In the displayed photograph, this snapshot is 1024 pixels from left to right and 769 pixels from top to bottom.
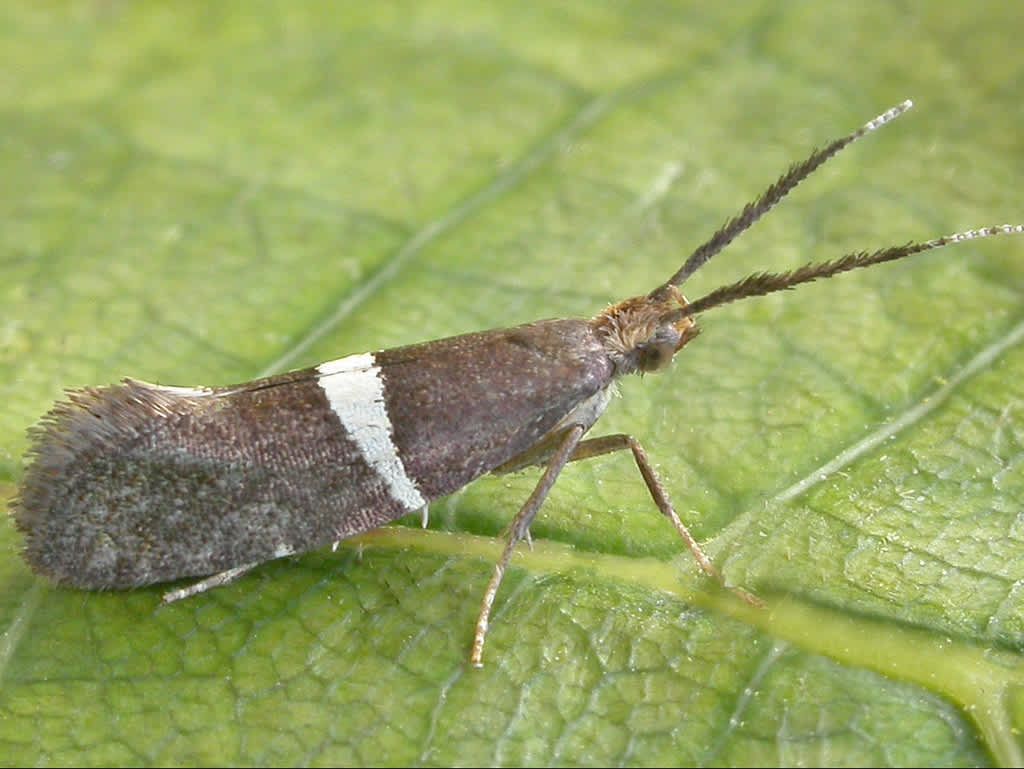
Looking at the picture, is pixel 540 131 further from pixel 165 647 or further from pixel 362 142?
pixel 165 647

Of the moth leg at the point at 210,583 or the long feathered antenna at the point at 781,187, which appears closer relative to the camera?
the long feathered antenna at the point at 781,187

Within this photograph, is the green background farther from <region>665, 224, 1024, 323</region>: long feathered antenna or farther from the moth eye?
<region>665, 224, 1024, 323</region>: long feathered antenna

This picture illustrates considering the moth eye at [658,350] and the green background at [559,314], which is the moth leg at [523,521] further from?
the moth eye at [658,350]

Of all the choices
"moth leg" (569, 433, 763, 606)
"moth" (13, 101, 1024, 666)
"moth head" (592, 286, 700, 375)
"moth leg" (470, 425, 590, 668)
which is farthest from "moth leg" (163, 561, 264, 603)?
"moth head" (592, 286, 700, 375)

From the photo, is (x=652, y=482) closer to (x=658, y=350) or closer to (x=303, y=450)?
(x=658, y=350)

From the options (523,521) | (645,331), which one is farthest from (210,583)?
(645,331)

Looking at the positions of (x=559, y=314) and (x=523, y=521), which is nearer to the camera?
(x=523, y=521)

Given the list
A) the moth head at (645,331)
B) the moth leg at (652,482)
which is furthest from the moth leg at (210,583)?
the moth head at (645,331)
